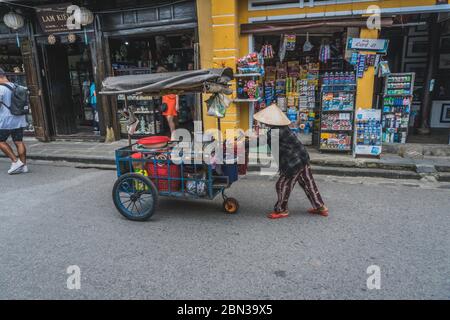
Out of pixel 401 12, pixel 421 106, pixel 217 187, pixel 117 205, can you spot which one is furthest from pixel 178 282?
pixel 421 106

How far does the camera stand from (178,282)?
3213 millimetres

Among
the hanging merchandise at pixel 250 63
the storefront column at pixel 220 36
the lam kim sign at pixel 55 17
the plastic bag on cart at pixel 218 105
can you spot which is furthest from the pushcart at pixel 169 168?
the lam kim sign at pixel 55 17

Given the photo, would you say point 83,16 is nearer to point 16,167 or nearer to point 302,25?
point 16,167

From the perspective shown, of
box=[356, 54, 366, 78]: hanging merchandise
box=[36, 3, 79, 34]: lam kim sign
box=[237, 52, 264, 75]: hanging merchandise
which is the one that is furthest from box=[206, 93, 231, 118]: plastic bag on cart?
box=[36, 3, 79, 34]: lam kim sign

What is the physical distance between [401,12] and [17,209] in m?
8.11

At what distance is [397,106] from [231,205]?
5.54 metres

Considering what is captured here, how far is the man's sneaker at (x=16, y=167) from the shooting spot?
7297mm

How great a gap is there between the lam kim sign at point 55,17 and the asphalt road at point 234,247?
19.0ft

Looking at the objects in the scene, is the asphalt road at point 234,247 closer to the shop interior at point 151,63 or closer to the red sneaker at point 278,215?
the red sneaker at point 278,215

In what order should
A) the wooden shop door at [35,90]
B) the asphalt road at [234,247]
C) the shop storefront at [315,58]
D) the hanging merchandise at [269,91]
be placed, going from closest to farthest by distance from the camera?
1. the asphalt road at [234,247]
2. the shop storefront at [315,58]
3. the hanging merchandise at [269,91]
4. the wooden shop door at [35,90]

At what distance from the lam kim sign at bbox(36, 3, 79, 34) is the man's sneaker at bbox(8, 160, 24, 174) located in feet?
14.2

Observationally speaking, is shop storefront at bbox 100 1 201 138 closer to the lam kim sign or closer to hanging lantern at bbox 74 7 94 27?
hanging lantern at bbox 74 7 94 27

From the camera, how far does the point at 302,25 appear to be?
738 cm
